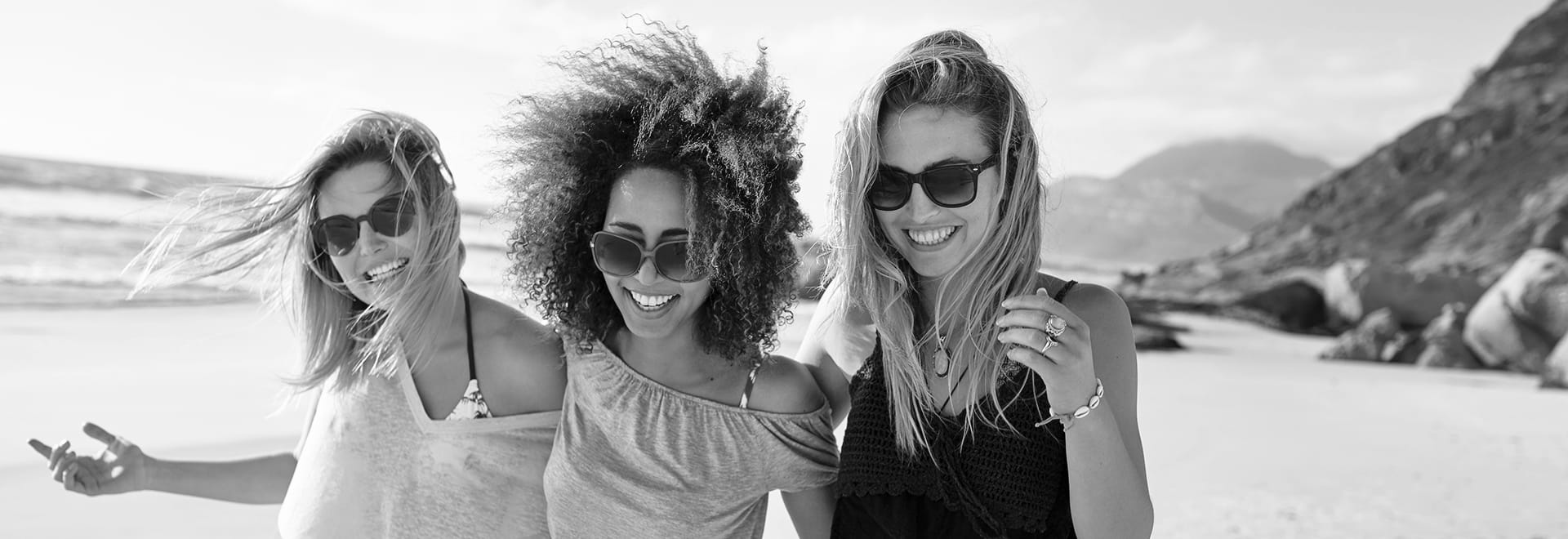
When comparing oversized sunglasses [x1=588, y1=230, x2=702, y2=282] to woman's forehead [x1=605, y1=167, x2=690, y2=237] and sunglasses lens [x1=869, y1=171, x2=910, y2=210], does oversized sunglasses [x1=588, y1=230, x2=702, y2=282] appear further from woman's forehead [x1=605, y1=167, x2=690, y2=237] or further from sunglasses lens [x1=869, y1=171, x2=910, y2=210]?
sunglasses lens [x1=869, y1=171, x2=910, y2=210]

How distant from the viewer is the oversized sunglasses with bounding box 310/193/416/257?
110 inches

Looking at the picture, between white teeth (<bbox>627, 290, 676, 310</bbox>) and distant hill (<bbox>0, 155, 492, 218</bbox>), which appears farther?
distant hill (<bbox>0, 155, 492, 218</bbox>)

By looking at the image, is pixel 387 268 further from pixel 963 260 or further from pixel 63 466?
pixel 963 260

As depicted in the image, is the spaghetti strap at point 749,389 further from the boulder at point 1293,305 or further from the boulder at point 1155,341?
the boulder at point 1293,305

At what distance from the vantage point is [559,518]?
258 centimetres

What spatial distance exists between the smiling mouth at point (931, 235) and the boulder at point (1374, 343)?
10746 millimetres

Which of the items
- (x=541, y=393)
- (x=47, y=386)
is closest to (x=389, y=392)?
(x=541, y=393)

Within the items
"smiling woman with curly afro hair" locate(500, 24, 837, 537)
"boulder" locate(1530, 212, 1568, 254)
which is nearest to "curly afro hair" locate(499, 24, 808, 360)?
"smiling woman with curly afro hair" locate(500, 24, 837, 537)

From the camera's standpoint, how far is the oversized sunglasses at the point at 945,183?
2.38 m

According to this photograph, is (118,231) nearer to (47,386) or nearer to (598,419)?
(47,386)

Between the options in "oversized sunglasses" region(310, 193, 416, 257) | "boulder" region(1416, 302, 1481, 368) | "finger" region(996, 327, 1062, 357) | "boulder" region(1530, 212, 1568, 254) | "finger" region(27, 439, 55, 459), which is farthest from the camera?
"boulder" region(1530, 212, 1568, 254)

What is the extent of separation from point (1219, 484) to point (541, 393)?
15.8ft

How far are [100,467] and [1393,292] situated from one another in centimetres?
1540

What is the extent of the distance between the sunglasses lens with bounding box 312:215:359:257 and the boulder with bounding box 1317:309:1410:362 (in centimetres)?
1129
